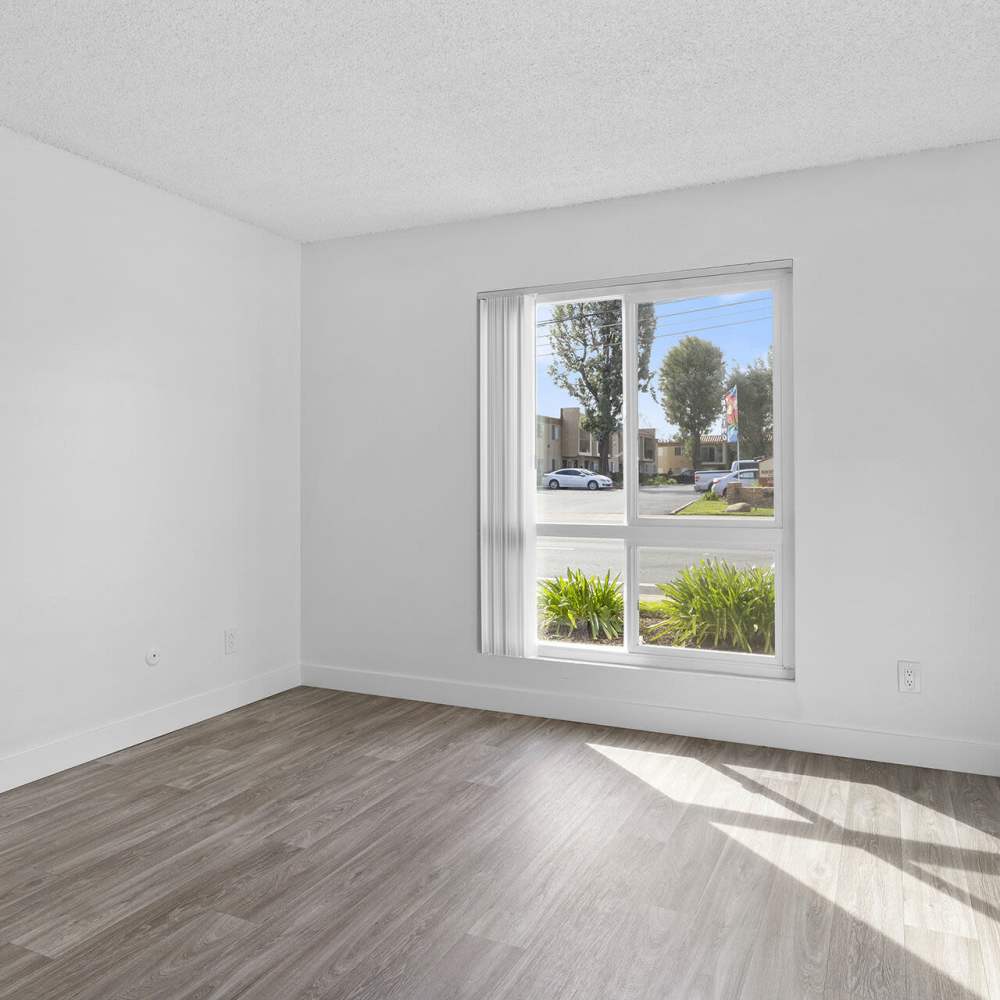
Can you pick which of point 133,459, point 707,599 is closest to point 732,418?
point 707,599

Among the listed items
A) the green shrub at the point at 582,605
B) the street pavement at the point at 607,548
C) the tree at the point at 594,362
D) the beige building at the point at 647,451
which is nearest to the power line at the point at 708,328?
the tree at the point at 594,362

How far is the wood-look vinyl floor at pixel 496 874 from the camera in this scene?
6.84ft

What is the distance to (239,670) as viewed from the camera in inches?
178

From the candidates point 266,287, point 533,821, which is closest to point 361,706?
point 533,821

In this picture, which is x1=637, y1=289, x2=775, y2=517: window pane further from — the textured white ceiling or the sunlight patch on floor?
the sunlight patch on floor

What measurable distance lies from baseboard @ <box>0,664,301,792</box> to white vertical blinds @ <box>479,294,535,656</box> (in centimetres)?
128

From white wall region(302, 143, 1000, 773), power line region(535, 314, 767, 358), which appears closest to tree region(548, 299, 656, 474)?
power line region(535, 314, 767, 358)

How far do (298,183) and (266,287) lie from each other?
90cm

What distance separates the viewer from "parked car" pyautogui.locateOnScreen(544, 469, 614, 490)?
4320 millimetres

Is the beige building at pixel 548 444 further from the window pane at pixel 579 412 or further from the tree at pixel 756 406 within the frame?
the tree at pixel 756 406

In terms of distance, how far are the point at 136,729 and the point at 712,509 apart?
295cm

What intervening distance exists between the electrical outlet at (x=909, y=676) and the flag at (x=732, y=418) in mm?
1253

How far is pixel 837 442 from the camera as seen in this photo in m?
3.67

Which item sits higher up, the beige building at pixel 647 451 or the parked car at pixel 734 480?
the beige building at pixel 647 451
